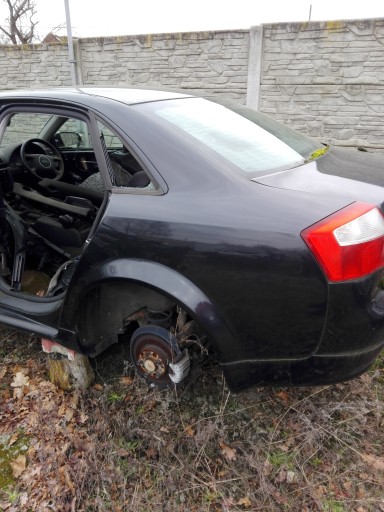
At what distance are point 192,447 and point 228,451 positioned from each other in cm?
18

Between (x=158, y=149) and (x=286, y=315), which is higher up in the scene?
(x=158, y=149)

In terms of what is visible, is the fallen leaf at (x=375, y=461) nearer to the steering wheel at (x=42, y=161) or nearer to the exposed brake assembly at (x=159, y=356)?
the exposed brake assembly at (x=159, y=356)

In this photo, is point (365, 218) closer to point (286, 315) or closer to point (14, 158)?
point (286, 315)

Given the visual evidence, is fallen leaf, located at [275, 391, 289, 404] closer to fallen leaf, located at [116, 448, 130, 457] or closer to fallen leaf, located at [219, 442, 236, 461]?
fallen leaf, located at [219, 442, 236, 461]

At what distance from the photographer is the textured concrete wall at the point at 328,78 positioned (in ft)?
18.3

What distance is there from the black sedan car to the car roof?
0.05 feet

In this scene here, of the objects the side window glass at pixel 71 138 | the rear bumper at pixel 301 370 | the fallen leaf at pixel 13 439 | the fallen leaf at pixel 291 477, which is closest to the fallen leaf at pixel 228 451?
the fallen leaf at pixel 291 477

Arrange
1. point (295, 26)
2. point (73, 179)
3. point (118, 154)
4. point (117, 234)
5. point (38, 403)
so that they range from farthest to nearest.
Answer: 1. point (295, 26)
2. point (73, 179)
3. point (118, 154)
4. point (38, 403)
5. point (117, 234)

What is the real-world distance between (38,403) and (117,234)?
1.19 metres

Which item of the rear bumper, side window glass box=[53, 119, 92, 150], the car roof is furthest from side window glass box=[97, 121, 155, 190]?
side window glass box=[53, 119, 92, 150]

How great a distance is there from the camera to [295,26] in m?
5.81

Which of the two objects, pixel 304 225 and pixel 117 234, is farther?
pixel 117 234

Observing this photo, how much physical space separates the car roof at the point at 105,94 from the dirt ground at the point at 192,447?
62.2 inches

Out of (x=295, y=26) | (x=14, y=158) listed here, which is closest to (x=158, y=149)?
(x=14, y=158)
